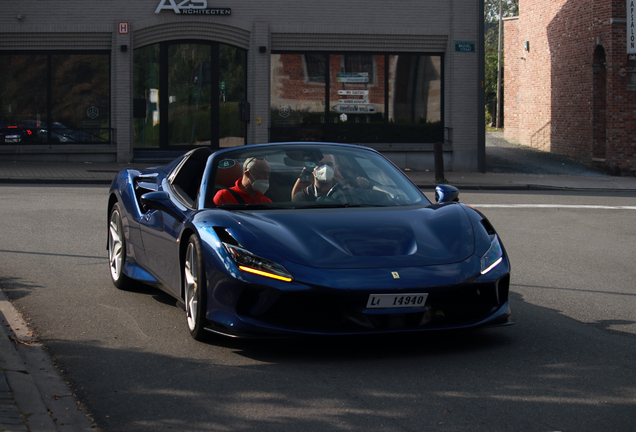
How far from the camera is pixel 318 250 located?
4.97m

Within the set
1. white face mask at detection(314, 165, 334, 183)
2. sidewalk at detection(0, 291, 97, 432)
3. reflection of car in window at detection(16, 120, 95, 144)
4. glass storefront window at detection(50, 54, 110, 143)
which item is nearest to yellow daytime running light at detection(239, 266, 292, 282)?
sidewalk at detection(0, 291, 97, 432)

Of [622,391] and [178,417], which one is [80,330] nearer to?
[178,417]

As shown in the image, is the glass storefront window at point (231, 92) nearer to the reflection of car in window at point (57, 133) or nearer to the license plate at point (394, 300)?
the reflection of car in window at point (57, 133)

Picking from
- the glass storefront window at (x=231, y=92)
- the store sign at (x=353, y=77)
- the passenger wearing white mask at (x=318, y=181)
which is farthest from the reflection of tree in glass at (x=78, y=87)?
the passenger wearing white mask at (x=318, y=181)

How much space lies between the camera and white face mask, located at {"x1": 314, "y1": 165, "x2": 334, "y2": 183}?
6168mm

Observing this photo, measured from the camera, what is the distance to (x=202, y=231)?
209 inches

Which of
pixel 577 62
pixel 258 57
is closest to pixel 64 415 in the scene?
pixel 258 57

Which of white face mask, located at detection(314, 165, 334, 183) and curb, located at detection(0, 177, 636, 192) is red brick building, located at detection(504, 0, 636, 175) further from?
white face mask, located at detection(314, 165, 334, 183)

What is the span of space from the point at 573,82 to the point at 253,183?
24.9 meters

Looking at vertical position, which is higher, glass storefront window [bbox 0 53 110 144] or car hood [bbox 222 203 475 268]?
glass storefront window [bbox 0 53 110 144]

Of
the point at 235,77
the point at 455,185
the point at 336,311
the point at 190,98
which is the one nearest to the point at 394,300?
the point at 336,311

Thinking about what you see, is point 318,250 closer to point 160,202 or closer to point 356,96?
point 160,202

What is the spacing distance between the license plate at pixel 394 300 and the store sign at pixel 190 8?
67.6 ft

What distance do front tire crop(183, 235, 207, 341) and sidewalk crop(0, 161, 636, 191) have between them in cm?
1442
